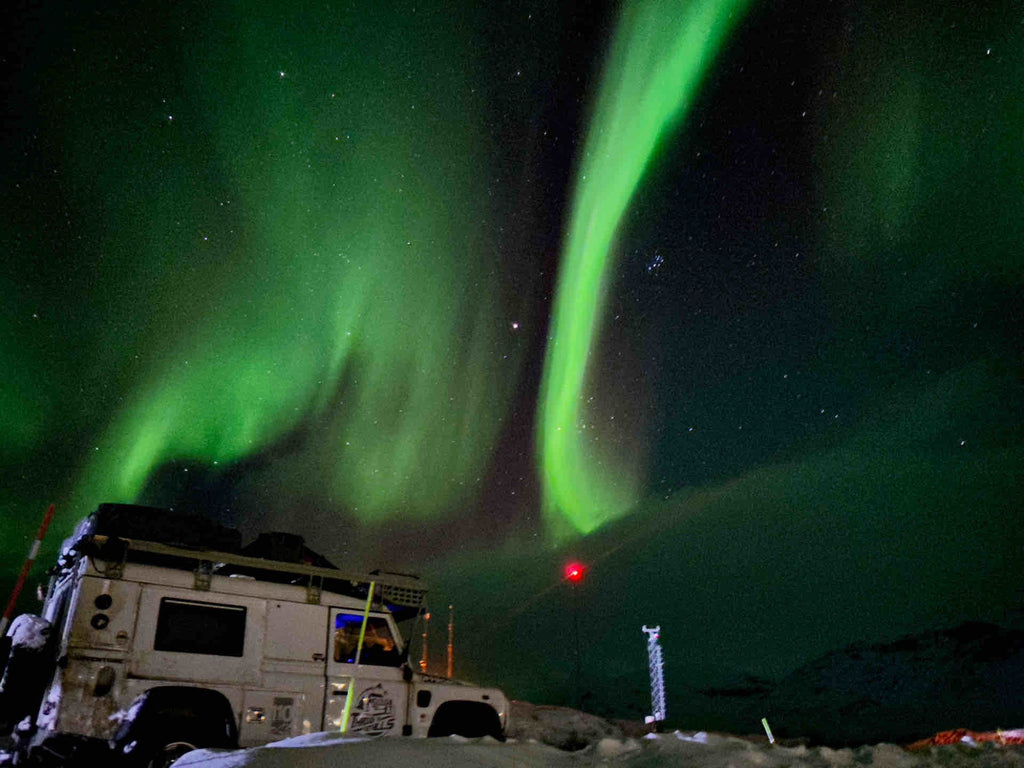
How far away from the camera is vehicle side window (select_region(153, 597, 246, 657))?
24.1 ft

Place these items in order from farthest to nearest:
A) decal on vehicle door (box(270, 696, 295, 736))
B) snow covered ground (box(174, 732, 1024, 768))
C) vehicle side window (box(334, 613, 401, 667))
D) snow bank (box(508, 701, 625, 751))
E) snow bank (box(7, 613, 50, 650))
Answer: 1. snow bank (box(508, 701, 625, 751))
2. vehicle side window (box(334, 613, 401, 667))
3. decal on vehicle door (box(270, 696, 295, 736))
4. snow bank (box(7, 613, 50, 650))
5. snow covered ground (box(174, 732, 1024, 768))

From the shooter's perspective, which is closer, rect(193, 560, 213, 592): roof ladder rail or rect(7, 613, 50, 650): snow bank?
rect(7, 613, 50, 650): snow bank

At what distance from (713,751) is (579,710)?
72.6 feet

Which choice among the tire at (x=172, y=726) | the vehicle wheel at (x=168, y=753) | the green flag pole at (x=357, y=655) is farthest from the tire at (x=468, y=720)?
the vehicle wheel at (x=168, y=753)

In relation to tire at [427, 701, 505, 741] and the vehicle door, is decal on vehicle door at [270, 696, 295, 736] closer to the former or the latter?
the vehicle door

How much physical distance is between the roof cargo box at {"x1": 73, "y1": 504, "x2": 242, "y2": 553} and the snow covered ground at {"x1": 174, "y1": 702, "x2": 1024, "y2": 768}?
10.7ft

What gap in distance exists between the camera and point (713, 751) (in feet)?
17.0

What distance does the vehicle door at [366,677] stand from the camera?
8016 mm

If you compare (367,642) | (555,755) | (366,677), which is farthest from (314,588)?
(555,755)

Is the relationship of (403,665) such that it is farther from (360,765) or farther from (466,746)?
(360,765)

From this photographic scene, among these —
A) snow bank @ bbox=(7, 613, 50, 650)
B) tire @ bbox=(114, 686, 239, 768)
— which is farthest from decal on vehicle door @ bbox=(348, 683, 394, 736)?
snow bank @ bbox=(7, 613, 50, 650)

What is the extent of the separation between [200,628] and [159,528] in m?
1.20

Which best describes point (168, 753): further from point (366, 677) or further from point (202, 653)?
point (366, 677)

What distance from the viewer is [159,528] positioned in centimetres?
779
